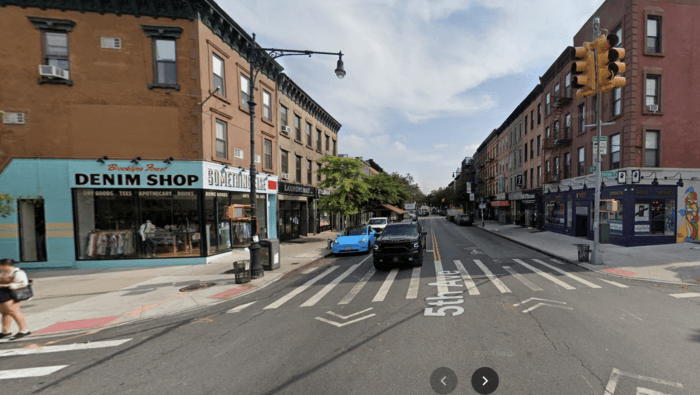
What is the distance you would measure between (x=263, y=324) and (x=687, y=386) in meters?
6.91

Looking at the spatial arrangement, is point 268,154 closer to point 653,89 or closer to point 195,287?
point 195,287

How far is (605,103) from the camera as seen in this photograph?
714 inches

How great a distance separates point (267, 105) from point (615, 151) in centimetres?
2217

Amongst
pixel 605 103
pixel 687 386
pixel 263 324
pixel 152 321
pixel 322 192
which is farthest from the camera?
pixel 322 192

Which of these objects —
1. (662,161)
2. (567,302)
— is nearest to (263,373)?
(567,302)

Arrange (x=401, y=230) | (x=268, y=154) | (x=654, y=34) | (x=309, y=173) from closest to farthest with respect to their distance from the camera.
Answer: (x=401, y=230)
(x=654, y=34)
(x=268, y=154)
(x=309, y=173)

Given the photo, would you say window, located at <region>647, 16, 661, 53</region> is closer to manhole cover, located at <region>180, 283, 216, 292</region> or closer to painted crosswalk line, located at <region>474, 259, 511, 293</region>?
painted crosswalk line, located at <region>474, 259, 511, 293</region>

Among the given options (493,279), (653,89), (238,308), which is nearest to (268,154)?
(238,308)

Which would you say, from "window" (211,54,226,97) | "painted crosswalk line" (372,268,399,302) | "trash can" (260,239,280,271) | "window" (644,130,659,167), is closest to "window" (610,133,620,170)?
"window" (644,130,659,167)

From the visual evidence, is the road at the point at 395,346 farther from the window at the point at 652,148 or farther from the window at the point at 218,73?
the window at the point at 652,148

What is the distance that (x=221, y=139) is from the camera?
50.3ft

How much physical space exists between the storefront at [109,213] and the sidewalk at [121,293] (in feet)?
2.85

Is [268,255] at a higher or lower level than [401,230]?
lower

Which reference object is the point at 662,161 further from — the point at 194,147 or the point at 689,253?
the point at 194,147
